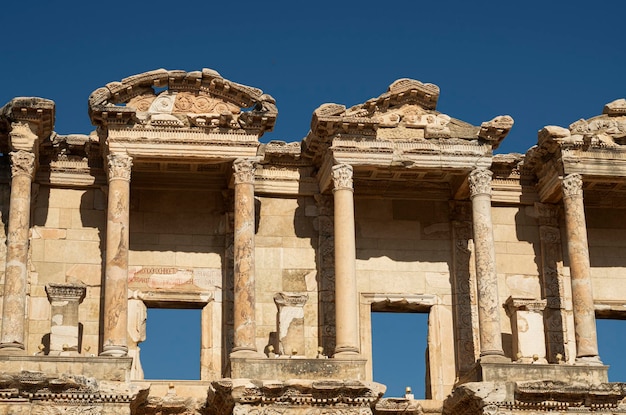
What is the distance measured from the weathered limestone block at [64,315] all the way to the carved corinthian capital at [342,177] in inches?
208

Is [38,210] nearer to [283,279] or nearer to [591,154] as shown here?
[283,279]

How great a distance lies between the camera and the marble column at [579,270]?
1046 inches

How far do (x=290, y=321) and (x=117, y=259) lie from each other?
3562 mm

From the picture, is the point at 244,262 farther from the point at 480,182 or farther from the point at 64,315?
the point at 480,182

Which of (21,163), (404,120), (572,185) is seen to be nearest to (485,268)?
(572,185)

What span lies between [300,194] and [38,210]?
17.4ft

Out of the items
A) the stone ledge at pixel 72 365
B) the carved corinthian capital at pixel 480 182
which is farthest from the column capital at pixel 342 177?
the stone ledge at pixel 72 365

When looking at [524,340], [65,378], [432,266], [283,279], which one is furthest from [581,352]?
[65,378]

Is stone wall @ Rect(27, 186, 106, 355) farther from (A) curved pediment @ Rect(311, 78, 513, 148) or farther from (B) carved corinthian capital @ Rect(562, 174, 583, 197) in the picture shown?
(B) carved corinthian capital @ Rect(562, 174, 583, 197)

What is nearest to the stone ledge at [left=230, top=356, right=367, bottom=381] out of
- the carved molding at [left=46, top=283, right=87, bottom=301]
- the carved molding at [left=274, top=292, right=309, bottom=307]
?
the carved molding at [left=274, top=292, right=309, bottom=307]

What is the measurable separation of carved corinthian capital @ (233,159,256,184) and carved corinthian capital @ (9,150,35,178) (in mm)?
3901

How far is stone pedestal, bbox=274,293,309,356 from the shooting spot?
26484mm

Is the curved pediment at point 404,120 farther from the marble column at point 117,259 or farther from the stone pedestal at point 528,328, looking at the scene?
the marble column at point 117,259

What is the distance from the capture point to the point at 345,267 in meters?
26.3
